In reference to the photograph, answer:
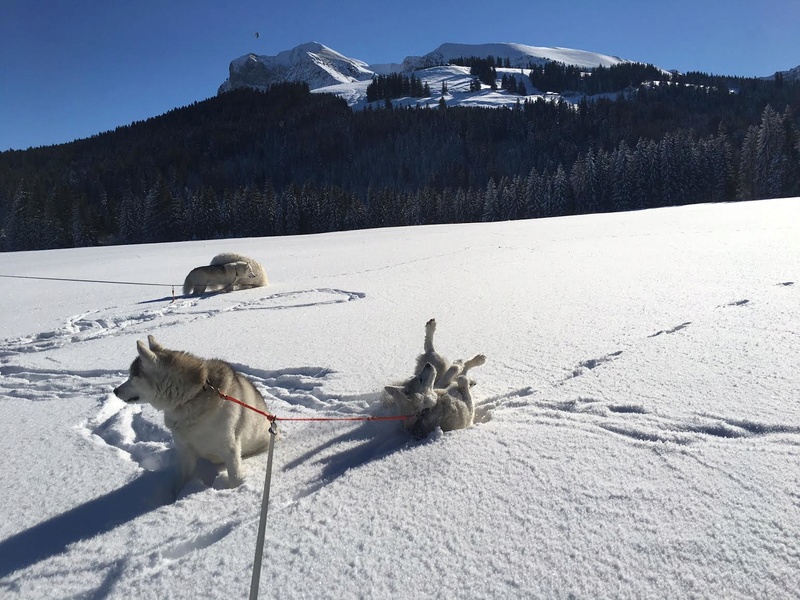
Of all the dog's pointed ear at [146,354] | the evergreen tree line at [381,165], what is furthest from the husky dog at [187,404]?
the evergreen tree line at [381,165]

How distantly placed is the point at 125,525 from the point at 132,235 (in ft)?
223


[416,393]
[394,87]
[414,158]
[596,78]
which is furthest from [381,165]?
[416,393]

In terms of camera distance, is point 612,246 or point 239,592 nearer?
point 239,592

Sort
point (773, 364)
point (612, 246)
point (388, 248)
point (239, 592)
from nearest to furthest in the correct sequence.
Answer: point (239, 592), point (773, 364), point (612, 246), point (388, 248)

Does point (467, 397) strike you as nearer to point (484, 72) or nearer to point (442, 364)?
point (442, 364)

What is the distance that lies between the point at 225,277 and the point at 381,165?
111 meters

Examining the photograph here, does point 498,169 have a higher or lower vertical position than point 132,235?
higher

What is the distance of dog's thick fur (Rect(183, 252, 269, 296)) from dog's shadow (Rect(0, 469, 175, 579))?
8.40 metres

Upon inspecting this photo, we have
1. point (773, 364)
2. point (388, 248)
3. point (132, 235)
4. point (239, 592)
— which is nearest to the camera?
point (239, 592)

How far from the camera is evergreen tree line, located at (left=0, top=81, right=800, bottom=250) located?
57469mm

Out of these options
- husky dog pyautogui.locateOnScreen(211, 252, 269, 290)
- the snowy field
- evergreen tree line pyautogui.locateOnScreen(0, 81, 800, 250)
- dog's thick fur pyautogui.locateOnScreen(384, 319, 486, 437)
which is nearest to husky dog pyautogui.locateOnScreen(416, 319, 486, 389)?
dog's thick fur pyautogui.locateOnScreen(384, 319, 486, 437)

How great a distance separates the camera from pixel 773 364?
12.5ft

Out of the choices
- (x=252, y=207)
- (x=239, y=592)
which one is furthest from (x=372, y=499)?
(x=252, y=207)

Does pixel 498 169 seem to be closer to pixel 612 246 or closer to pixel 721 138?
pixel 721 138
